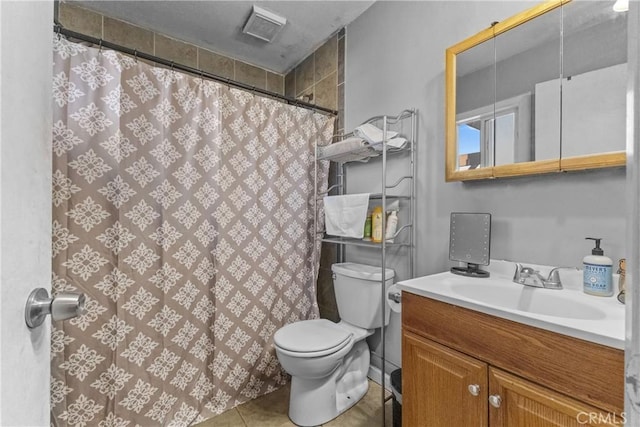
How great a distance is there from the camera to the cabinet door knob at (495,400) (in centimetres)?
81

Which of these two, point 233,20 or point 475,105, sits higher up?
point 233,20

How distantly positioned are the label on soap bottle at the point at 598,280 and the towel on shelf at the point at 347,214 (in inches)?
36.9

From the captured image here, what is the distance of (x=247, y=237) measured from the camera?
1.71m

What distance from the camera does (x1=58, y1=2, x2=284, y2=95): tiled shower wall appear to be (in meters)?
1.84

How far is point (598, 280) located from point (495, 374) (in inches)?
18.3

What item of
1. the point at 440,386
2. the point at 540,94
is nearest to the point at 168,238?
the point at 440,386

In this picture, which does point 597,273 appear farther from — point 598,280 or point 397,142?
point 397,142

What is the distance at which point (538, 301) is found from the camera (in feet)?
3.32

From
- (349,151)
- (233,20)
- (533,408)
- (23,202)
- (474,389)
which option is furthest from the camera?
(233,20)

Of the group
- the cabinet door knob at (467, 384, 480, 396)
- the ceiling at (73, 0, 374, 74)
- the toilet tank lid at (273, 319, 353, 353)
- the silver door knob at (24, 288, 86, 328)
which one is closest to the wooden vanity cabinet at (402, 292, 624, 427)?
the cabinet door knob at (467, 384, 480, 396)

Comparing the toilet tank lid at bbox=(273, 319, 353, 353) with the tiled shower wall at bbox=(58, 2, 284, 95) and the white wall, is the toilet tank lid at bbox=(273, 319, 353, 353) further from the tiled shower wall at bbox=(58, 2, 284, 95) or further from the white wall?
the tiled shower wall at bbox=(58, 2, 284, 95)

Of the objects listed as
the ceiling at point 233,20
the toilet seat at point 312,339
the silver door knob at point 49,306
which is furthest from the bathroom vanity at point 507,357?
the ceiling at point 233,20

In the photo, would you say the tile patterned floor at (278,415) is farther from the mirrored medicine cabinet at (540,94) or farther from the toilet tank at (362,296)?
the mirrored medicine cabinet at (540,94)

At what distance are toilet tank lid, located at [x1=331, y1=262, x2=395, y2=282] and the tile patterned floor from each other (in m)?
0.70
